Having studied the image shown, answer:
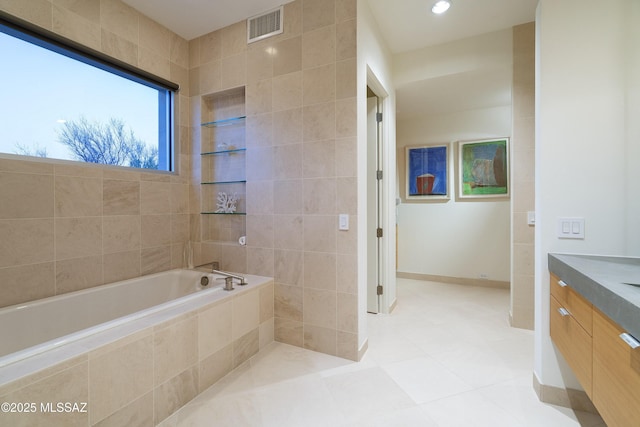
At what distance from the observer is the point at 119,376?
1.26m

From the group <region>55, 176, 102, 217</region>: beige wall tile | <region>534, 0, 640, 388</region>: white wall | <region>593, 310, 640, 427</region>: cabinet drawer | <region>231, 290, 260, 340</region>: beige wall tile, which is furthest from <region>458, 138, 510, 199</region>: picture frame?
<region>55, 176, 102, 217</region>: beige wall tile

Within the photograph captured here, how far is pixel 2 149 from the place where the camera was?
1.69 meters

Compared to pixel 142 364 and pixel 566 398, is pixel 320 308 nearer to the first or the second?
pixel 142 364

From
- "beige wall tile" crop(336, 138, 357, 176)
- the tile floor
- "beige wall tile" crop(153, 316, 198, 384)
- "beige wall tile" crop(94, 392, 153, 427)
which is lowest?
the tile floor

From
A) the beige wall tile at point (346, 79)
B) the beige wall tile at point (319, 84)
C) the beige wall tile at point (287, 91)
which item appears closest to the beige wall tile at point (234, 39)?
the beige wall tile at point (287, 91)

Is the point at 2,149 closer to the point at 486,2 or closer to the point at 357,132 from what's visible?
the point at 357,132

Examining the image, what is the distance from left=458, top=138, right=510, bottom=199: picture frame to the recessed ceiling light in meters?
2.02

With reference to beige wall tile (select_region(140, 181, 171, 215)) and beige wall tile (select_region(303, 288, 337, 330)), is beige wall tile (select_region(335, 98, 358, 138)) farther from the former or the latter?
beige wall tile (select_region(140, 181, 171, 215))

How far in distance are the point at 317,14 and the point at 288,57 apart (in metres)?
0.38

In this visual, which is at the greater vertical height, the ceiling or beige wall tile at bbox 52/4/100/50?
the ceiling

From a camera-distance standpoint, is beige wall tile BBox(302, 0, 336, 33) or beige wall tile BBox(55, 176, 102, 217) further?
beige wall tile BBox(302, 0, 336, 33)

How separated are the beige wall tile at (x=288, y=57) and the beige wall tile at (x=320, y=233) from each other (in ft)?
4.03

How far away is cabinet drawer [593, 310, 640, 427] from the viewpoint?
849 millimetres

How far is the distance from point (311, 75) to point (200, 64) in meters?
1.34
